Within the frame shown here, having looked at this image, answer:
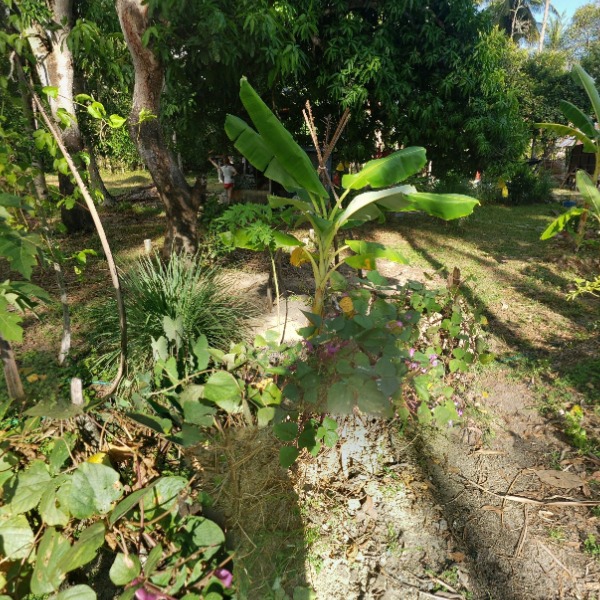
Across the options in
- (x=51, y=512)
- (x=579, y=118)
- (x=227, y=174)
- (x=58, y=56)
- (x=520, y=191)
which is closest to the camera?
(x=51, y=512)

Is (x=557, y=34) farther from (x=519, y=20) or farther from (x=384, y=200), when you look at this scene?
(x=384, y=200)

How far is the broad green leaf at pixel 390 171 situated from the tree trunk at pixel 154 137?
2.32 m

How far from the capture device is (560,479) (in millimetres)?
2383

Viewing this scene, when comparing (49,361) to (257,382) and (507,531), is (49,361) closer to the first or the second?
(257,382)

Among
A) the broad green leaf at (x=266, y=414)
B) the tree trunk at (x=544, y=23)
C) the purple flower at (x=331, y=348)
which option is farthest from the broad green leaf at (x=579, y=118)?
the tree trunk at (x=544, y=23)

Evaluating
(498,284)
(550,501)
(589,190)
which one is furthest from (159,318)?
(498,284)

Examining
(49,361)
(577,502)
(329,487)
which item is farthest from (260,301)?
(577,502)

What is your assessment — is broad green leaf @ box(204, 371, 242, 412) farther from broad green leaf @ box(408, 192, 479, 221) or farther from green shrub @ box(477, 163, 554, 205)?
green shrub @ box(477, 163, 554, 205)

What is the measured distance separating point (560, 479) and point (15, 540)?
2784 millimetres

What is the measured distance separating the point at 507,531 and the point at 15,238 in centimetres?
279

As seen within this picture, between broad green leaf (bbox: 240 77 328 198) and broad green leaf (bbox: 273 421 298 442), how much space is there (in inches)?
65.3

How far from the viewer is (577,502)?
2215 millimetres

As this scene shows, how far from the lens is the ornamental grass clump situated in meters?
3.03

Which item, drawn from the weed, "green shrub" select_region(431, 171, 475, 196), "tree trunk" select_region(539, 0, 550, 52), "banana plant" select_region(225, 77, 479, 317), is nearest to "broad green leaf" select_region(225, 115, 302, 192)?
"banana plant" select_region(225, 77, 479, 317)
